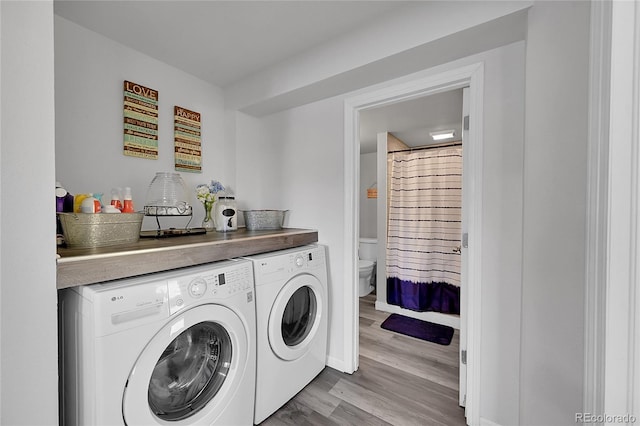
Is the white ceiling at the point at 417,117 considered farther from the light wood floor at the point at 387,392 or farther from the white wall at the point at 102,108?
the light wood floor at the point at 387,392

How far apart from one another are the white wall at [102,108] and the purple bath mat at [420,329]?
223 cm

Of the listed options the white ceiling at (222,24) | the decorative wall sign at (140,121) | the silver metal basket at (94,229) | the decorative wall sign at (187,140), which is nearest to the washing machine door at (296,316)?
the silver metal basket at (94,229)

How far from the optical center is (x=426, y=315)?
9.36 ft

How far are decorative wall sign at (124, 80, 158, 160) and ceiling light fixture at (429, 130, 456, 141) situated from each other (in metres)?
2.92

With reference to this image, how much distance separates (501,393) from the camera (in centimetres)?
139

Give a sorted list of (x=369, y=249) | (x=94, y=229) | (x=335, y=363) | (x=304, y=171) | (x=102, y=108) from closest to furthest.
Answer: (x=94, y=229) < (x=102, y=108) < (x=335, y=363) < (x=304, y=171) < (x=369, y=249)

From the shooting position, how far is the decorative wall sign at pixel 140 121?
1722mm

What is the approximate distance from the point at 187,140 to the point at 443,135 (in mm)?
2854

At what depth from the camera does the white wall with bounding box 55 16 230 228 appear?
58.2 inches

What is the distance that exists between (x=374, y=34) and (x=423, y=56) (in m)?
0.31

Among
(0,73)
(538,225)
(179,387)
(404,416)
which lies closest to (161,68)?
(0,73)

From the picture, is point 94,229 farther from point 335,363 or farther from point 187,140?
point 335,363

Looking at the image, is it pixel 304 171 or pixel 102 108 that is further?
pixel 304 171

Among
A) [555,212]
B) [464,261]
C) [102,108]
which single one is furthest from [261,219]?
[555,212]
